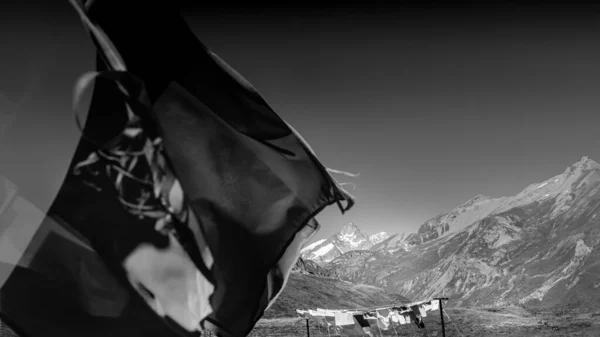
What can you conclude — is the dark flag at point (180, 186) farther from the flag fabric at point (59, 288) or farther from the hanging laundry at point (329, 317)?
the hanging laundry at point (329, 317)

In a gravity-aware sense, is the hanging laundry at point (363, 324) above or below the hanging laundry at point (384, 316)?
below

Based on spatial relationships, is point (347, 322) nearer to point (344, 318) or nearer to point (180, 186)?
point (344, 318)

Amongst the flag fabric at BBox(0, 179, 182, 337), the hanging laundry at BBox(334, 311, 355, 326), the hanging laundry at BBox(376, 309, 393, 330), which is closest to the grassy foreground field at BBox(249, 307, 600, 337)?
the hanging laundry at BBox(376, 309, 393, 330)

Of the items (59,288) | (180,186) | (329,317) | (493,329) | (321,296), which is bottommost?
(321,296)

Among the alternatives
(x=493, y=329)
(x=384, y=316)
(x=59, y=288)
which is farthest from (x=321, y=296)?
(x=59, y=288)

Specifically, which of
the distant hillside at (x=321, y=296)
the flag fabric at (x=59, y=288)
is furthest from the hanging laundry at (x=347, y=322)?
the distant hillside at (x=321, y=296)

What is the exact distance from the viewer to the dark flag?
3.95 m

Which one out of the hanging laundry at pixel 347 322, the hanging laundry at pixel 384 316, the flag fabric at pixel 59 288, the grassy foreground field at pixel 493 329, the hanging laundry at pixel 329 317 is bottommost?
the grassy foreground field at pixel 493 329

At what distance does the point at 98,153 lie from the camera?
161 inches

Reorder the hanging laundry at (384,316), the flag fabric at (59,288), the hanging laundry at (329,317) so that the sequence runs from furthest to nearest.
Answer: the hanging laundry at (329,317) < the hanging laundry at (384,316) < the flag fabric at (59,288)

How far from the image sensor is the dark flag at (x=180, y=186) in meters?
3.95

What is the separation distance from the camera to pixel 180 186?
158 inches

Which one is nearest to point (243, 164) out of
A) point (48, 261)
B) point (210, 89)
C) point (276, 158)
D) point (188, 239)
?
point (276, 158)

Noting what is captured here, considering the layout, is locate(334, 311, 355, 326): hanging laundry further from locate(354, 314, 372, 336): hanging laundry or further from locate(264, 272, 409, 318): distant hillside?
locate(264, 272, 409, 318): distant hillside
